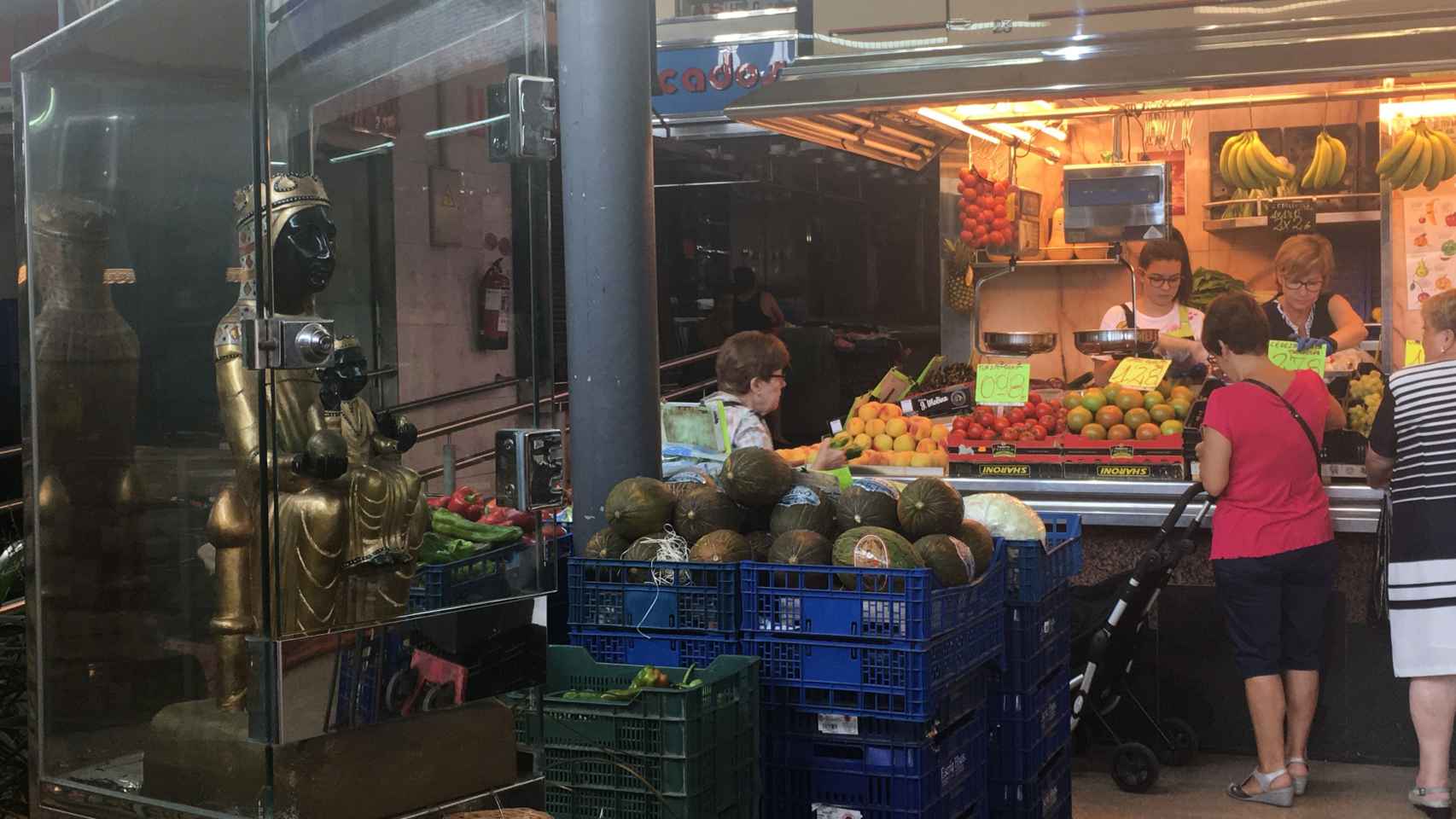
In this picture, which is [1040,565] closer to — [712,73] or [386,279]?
[386,279]

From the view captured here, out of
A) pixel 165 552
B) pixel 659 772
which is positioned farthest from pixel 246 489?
pixel 659 772

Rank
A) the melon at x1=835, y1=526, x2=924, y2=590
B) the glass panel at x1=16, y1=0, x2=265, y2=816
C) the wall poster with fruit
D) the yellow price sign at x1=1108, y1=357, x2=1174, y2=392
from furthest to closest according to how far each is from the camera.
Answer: the wall poster with fruit → the yellow price sign at x1=1108, y1=357, x2=1174, y2=392 → the melon at x1=835, y1=526, x2=924, y2=590 → the glass panel at x1=16, y1=0, x2=265, y2=816

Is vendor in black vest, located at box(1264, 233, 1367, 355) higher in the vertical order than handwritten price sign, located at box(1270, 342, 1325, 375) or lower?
higher

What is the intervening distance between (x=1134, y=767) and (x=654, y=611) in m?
2.94

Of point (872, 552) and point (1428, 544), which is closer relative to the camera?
point (872, 552)

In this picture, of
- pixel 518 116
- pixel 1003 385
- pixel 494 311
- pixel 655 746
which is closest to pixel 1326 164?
pixel 1003 385

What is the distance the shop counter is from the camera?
20.2ft

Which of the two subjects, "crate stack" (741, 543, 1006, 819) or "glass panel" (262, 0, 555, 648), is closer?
"glass panel" (262, 0, 555, 648)

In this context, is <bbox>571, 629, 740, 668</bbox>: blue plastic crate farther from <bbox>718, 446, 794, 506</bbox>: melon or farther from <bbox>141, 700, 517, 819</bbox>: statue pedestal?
<bbox>141, 700, 517, 819</bbox>: statue pedestal

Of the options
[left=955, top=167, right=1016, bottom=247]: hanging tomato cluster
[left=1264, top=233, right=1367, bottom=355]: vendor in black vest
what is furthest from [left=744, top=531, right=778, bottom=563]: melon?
[left=955, top=167, right=1016, bottom=247]: hanging tomato cluster

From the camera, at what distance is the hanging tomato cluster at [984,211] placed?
909 cm

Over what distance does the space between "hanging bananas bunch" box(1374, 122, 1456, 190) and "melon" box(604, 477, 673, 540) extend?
552 cm

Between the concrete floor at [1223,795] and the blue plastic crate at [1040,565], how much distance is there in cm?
148

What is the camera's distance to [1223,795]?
596cm
